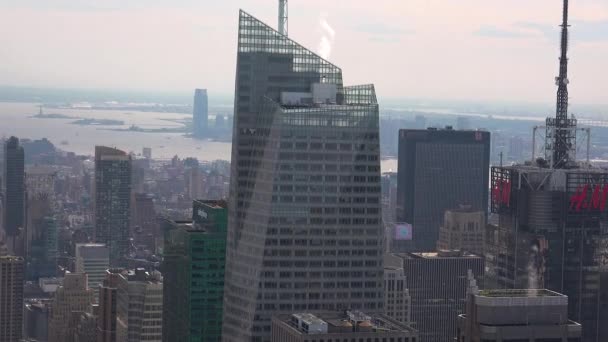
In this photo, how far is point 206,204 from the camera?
52.5 meters

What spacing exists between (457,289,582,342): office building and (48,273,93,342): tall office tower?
41816 millimetres

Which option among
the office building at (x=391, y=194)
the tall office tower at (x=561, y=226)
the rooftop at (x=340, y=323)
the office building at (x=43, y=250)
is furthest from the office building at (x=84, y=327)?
the rooftop at (x=340, y=323)

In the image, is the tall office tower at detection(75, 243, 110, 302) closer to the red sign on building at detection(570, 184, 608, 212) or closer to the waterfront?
the waterfront

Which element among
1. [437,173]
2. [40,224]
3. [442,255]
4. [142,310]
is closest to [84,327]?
[142,310]

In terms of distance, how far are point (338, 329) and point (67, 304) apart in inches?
1718

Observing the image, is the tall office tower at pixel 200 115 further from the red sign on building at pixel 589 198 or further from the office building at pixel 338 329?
the office building at pixel 338 329

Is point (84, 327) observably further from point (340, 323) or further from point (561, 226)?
point (340, 323)

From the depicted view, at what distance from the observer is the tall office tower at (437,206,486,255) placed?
76.4 metres

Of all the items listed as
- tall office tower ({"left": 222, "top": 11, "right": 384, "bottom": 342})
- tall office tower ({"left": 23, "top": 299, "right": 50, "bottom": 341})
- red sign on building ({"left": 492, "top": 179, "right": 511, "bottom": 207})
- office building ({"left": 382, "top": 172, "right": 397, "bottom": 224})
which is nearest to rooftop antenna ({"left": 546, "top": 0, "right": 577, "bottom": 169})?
red sign on building ({"left": 492, "top": 179, "right": 511, "bottom": 207})

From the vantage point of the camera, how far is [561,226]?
52656mm

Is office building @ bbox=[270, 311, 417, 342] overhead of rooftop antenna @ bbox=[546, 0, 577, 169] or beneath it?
beneath

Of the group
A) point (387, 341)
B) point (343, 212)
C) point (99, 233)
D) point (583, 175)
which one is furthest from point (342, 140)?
point (99, 233)

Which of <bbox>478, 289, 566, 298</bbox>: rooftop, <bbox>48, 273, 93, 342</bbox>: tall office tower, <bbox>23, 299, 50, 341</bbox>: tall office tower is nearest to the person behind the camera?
<bbox>478, 289, 566, 298</bbox>: rooftop

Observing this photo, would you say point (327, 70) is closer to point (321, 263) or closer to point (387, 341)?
point (321, 263)
